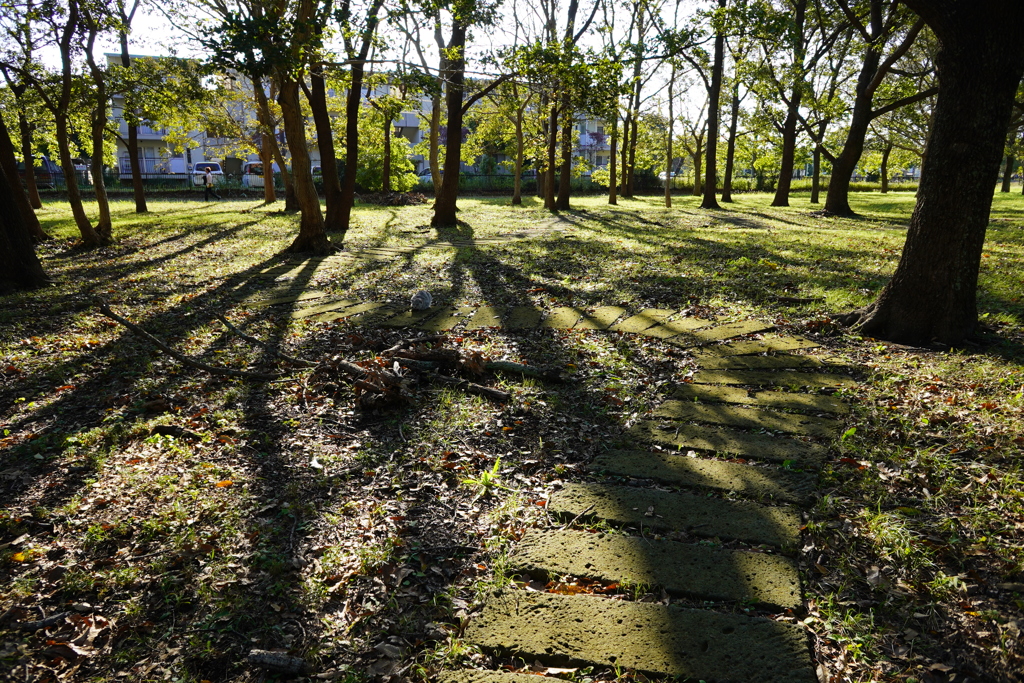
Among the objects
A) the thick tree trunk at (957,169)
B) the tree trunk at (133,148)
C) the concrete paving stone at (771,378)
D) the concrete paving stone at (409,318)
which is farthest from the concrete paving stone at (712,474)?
the tree trunk at (133,148)

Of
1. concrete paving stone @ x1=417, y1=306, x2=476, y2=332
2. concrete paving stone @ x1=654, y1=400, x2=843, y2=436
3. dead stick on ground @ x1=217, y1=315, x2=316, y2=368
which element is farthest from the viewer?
concrete paving stone @ x1=417, y1=306, x2=476, y2=332

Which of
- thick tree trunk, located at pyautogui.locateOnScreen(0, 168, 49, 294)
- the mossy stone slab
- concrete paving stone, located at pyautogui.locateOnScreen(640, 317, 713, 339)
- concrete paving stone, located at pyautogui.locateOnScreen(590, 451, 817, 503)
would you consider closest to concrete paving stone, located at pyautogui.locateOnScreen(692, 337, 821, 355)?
concrete paving stone, located at pyautogui.locateOnScreen(640, 317, 713, 339)

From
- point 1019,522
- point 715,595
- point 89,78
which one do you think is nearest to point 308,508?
point 715,595

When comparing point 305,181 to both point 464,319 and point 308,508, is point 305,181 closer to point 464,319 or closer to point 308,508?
point 464,319

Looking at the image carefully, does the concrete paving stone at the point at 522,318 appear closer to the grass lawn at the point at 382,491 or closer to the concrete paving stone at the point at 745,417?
the grass lawn at the point at 382,491

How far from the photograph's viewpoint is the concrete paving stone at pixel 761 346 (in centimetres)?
461

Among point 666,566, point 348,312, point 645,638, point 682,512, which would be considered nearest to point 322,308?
point 348,312

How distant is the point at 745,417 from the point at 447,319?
3.08 meters

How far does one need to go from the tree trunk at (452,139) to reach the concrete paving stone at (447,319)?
7.96m

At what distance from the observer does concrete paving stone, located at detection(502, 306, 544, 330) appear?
215 inches

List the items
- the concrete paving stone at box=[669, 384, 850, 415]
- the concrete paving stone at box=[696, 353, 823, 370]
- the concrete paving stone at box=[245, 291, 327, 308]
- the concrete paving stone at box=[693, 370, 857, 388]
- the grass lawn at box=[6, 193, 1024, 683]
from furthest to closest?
1. the concrete paving stone at box=[245, 291, 327, 308]
2. the concrete paving stone at box=[696, 353, 823, 370]
3. the concrete paving stone at box=[693, 370, 857, 388]
4. the concrete paving stone at box=[669, 384, 850, 415]
5. the grass lawn at box=[6, 193, 1024, 683]

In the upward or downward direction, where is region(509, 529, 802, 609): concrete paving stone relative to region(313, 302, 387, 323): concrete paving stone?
downward

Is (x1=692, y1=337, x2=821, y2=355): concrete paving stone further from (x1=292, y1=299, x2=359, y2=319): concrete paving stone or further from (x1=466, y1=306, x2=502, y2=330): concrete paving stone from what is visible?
(x1=292, y1=299, x2=359, y2=319): concrete paving stone

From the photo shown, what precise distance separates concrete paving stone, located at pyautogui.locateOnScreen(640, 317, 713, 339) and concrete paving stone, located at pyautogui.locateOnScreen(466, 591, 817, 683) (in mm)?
3280
